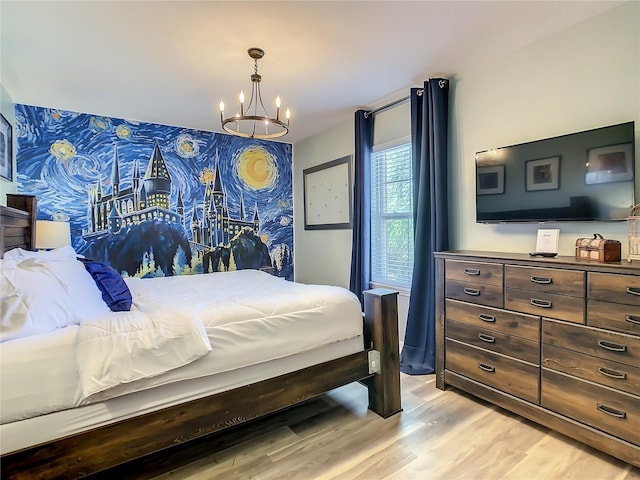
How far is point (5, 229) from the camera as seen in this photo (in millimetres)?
2389

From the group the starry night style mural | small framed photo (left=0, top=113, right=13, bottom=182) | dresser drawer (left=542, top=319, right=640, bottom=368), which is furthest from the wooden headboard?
dresser drawer (left=542, top=319, right=640, bottom=368)

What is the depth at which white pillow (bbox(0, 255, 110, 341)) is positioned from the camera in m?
1.39

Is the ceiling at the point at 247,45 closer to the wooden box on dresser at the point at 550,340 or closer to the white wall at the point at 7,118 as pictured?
the white wall at the point at 7,118

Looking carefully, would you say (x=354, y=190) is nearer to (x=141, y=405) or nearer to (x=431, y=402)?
(x=431, y=402)

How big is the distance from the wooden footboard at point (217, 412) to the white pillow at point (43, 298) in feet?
1.58

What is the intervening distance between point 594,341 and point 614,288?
12.3 inches

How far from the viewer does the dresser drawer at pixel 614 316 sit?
1720 millimetres

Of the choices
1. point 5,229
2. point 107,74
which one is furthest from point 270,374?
point 107,74

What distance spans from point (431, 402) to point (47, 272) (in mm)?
2527

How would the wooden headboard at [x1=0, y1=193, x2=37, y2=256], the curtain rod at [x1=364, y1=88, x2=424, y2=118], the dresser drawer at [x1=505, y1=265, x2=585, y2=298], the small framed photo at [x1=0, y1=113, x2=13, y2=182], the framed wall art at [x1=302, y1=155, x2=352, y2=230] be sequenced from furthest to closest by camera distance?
the framed wall art at [x1=302, y1=155, x2=352, y2=230] < the curtain rod at [x1=364, y1=88, x2=424, y2=118] < the small framed photo at [x1=0, y1=113, x2=13, y2=182] < the wooden headboard at [x1=0, y1=193, x2=37, y2=256] < the dresser drawer at [x1=505, y1=265, x2=585, y2=298]

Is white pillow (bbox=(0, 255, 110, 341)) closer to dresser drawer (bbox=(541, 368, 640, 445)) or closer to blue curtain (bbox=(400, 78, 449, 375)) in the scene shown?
blue curtain (bbox=(400, 78, 449, 375))

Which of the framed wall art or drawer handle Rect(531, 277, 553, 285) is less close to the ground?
the framed wall art

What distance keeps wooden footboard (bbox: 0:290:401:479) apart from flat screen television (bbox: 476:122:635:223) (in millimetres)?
1151

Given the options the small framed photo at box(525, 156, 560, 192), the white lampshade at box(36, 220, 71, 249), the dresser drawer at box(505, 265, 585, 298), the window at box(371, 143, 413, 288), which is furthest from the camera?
the window at box(371, 143, 413, 288)
